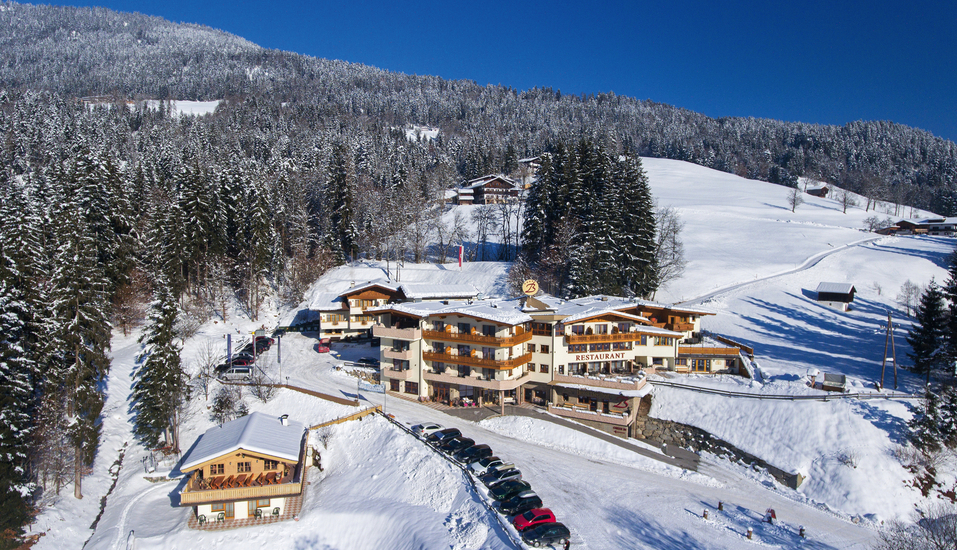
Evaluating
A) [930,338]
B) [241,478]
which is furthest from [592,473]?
[930,338]

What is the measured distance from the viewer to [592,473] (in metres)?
30.7

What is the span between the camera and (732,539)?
24.7 meters

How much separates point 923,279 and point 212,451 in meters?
81.9

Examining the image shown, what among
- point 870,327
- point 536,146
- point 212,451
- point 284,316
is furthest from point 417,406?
point 536,146

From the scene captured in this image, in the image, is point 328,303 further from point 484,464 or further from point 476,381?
point 484,464

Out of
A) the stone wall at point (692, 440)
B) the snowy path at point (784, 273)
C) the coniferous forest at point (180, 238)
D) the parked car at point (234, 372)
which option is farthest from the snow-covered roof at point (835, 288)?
the parked car at point (234, 372)

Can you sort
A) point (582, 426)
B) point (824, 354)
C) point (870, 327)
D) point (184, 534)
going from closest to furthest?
point (184, 534)
point (582, 426)
point (824, 354)
point (870, 327)

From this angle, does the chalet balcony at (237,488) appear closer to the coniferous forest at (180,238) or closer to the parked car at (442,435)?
the parked car at (442,435)

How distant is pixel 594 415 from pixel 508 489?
15.4 metres

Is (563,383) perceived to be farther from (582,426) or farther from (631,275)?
(631,275)

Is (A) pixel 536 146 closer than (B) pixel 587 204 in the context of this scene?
No

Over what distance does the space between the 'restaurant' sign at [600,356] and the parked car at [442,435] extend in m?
13.8

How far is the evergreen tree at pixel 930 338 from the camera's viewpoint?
131ft

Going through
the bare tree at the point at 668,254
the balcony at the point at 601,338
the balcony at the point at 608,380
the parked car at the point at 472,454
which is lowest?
the parked car at the point at 472,454
